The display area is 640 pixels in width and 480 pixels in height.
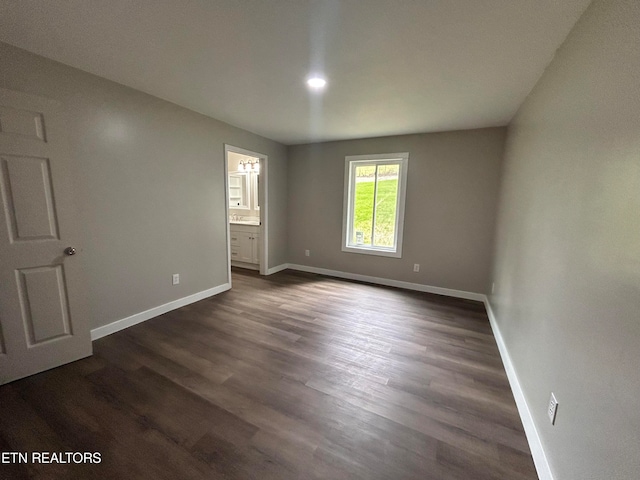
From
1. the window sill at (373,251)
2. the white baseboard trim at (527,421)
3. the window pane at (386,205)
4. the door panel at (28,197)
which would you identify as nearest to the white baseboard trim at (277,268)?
the window sill at (373,251)

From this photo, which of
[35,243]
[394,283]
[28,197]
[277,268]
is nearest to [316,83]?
[28,197]

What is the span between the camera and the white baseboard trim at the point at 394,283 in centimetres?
373

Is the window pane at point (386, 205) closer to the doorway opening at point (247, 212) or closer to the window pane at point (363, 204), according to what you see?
the window pane at point (363, 204)

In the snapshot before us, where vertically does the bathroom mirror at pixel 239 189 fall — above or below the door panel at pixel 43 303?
above

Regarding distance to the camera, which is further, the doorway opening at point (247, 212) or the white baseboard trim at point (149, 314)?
the doorway opening at point (247, 212)

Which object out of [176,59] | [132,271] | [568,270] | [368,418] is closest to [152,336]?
[132,271]

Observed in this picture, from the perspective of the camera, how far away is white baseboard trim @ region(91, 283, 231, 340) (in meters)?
2.46

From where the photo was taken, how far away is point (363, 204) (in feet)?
14.4

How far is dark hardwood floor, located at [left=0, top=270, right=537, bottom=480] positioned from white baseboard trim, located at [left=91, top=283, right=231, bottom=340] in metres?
0.10

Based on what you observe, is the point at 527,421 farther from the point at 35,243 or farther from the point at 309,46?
the point at 35,243

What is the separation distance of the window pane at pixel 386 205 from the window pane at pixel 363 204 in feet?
0.39

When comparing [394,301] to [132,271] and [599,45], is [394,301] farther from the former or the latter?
[132,271]

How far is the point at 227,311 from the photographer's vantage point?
10.2ft

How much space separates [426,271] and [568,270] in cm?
278
